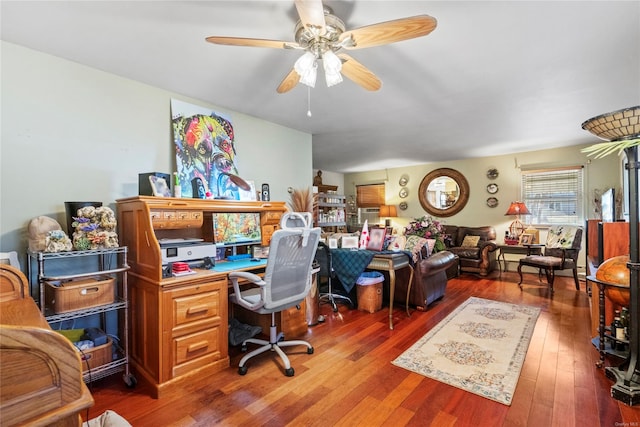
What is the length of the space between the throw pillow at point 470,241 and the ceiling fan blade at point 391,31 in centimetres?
510

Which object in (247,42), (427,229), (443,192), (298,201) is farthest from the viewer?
(443,192)

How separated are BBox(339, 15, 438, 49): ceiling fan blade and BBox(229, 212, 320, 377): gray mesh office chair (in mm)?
1232

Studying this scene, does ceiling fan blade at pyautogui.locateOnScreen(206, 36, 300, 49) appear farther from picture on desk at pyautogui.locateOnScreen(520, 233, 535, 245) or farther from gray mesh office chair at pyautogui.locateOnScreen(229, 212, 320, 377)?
picture on desk at pyautogui.locateOnScreen(520, 233, 535, 245)

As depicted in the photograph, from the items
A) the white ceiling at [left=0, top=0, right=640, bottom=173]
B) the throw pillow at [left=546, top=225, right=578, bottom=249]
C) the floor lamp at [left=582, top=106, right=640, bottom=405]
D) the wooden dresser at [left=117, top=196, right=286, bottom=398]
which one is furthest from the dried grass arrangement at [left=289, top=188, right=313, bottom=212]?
the throw pillow at [left=546, top=225, right=578, bottom=249]

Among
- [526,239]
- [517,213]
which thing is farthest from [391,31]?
[526,239]

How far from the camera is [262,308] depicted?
84.0 inches

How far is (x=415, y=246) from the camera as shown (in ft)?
11.5

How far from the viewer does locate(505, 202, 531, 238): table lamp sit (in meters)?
5.38

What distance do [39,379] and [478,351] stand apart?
2.88 metres

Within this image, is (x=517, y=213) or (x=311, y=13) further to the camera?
(x=517, y=213)

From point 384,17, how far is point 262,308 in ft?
6.83

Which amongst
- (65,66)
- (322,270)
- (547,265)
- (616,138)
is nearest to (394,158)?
(547,265)

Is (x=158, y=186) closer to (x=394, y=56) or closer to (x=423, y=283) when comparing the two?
(x=394, y=56)

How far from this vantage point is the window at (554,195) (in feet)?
17.2
